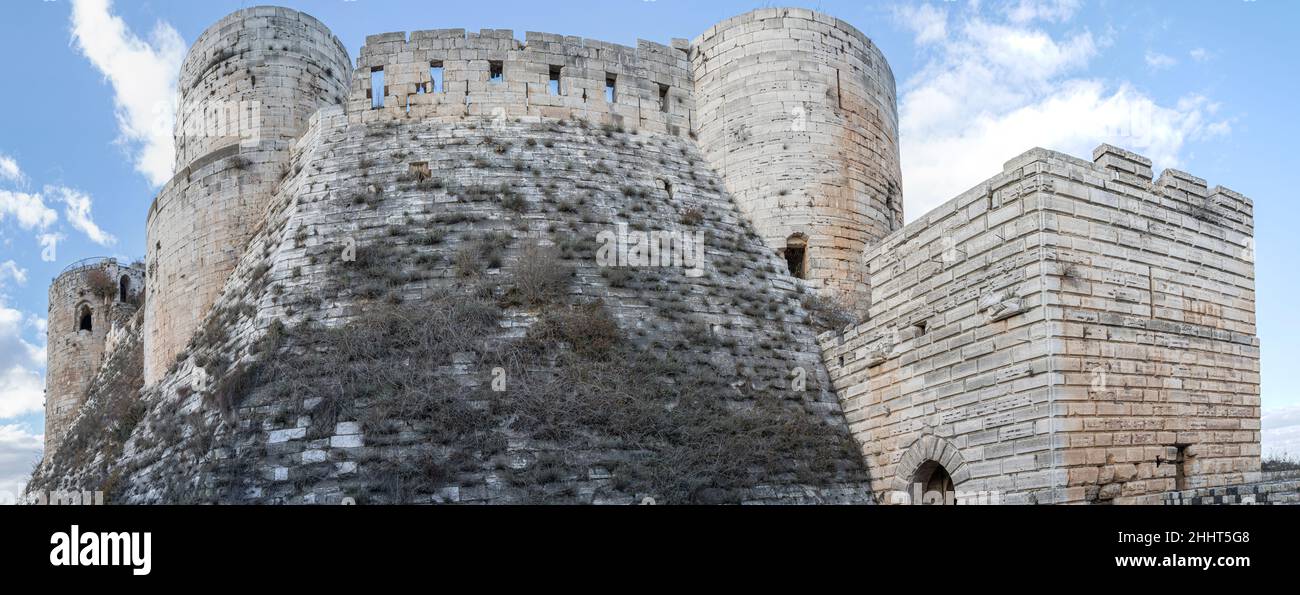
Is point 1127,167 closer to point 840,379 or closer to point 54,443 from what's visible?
point 840,379

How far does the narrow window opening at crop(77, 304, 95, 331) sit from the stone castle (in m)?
7.12

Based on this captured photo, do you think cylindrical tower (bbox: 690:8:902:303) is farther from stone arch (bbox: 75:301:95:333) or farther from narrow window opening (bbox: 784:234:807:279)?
stone arch (bbox: 75:301:95:333)

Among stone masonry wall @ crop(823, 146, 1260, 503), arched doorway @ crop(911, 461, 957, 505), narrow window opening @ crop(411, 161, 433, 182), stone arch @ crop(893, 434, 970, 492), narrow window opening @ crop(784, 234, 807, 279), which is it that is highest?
narrow window opening @ crop(411, 161, 433, 182)

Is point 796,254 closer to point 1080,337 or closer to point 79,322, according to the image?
point 1080,337

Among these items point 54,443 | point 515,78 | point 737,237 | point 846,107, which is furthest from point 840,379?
point 54,443

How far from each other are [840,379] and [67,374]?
26.3 m

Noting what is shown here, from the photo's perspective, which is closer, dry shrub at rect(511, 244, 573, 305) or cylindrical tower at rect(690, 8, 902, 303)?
dry shrub at rect(511, 244, 573, 305)

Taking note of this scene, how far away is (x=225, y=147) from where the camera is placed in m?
18.5

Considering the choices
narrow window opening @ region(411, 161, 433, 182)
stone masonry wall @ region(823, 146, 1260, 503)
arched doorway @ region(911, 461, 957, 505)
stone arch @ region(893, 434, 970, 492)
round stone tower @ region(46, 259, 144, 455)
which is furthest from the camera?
round stone tower @ region(46, 259, 144, 455)

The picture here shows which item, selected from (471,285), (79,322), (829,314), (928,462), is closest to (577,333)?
(471,285)

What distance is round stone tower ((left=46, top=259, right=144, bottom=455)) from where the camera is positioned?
96.4 ft

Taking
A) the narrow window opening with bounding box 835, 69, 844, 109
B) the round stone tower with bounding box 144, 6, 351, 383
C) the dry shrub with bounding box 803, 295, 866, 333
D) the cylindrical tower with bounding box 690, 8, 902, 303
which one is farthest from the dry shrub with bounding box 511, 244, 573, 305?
the narrow window opening with bounding box 835, 69, 844, 109

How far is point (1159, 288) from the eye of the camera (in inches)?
438

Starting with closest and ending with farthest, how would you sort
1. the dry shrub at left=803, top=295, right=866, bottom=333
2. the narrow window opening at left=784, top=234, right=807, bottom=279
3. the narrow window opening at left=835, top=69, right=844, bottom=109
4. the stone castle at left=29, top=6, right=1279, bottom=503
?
the stone castle at left=29, top=6, right=1279, bottom=503
the dry shrub at left=803, top=295, right=866, bottom=333
the narrow window opening at left=784, top=234, right=807, bottom=279
the narrow window opening at left=835, top=69, right=844, bottom=109
